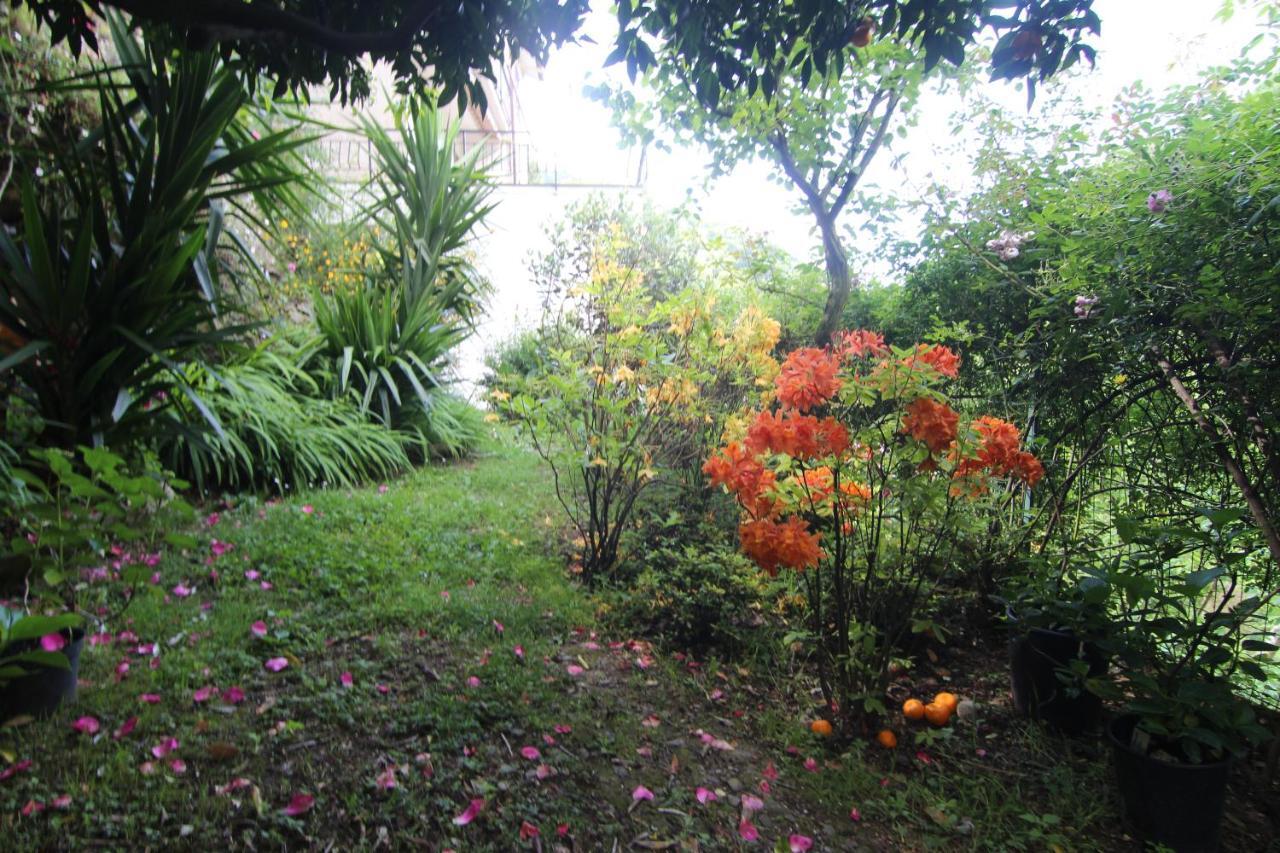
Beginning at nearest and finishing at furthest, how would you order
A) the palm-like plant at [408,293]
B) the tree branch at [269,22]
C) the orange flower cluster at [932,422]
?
the tree branch at [269,22], the orange flower cluster at [932,422], the palm-like plant at [408,293]

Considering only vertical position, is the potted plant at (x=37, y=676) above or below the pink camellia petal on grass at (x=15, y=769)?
above

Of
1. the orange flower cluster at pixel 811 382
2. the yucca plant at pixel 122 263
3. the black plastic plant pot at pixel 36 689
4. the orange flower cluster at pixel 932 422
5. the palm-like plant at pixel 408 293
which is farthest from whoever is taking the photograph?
the palm-like plant at pixel 408 293

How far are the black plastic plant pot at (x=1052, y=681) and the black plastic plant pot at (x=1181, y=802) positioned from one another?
0.43 metres

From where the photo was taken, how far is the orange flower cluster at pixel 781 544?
1.98 metres

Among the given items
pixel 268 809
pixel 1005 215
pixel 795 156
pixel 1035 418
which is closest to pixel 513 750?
pixel 268 809

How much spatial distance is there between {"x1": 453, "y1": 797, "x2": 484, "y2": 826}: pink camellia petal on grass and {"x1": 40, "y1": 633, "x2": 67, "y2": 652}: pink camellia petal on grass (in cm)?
98

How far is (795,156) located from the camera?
143 inches

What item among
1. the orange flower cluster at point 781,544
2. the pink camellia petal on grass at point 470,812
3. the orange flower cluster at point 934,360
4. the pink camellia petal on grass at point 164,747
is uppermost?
the orange flower cluster at point 934,360

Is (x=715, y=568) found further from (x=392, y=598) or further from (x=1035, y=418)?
(x=1035, y=418)

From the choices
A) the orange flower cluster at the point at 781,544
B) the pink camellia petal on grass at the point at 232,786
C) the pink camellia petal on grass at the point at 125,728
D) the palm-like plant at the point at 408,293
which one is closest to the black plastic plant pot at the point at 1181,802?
the orange flower cluster at the point at 781,544

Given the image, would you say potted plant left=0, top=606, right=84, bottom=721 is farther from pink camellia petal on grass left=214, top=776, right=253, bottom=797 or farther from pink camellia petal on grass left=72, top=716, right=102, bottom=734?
pink camellia petal on grass left=214, top=776, right=253, bottom=797

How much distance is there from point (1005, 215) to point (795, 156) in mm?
1115

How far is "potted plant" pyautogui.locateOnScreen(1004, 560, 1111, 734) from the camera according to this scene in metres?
2.06

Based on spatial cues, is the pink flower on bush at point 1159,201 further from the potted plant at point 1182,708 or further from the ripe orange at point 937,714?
the ripe orange at point 937,714
